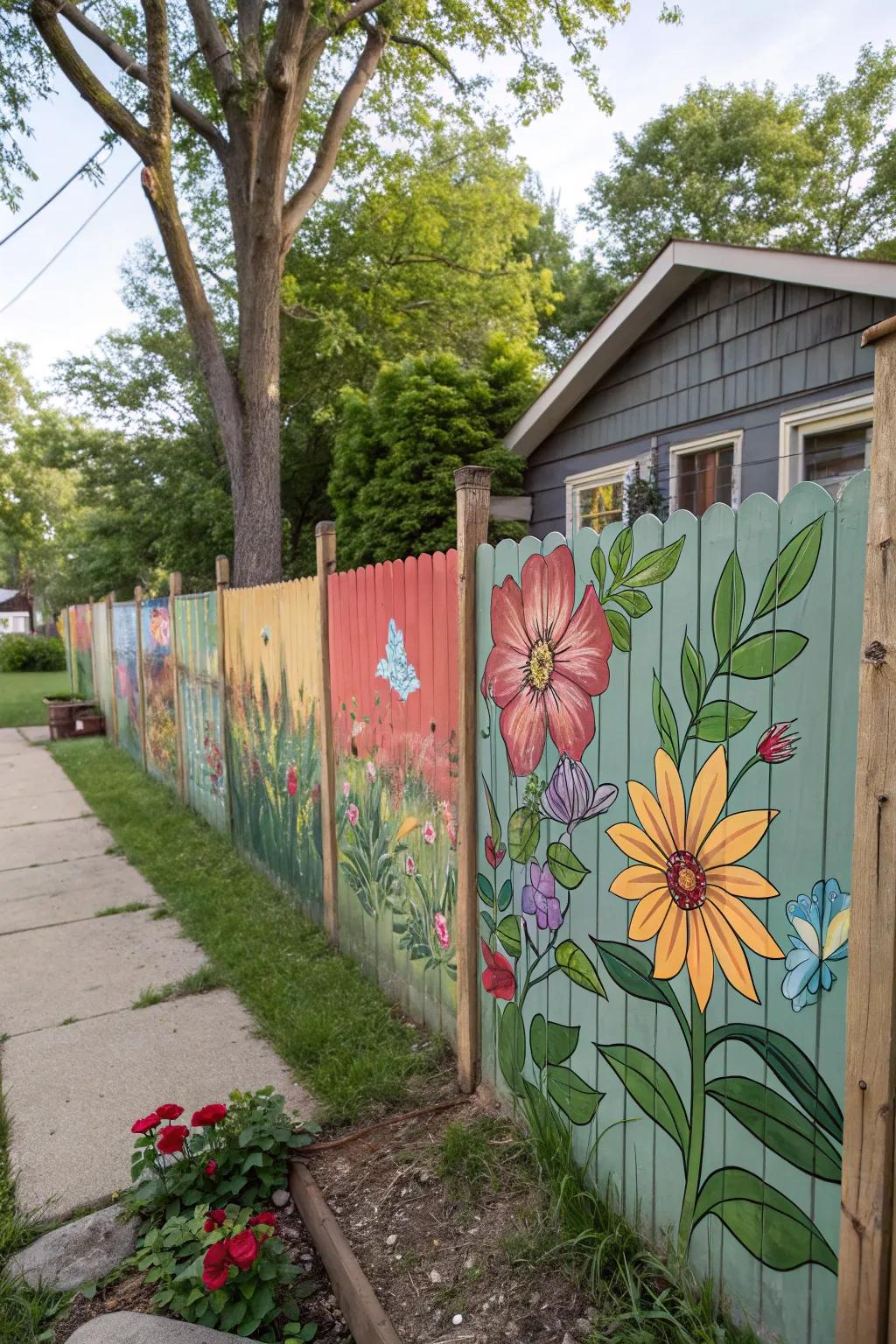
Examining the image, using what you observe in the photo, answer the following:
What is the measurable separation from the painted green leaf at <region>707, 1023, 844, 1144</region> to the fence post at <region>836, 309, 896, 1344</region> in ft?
0.25

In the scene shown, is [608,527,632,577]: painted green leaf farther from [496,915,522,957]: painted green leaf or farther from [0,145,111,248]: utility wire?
[0,145,111,248]: utility wire

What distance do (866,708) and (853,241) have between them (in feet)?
94.5

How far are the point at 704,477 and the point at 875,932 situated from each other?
6777 millimetres

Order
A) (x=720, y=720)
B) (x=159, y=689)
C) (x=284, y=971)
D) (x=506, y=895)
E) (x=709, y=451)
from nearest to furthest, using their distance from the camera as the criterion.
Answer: (x=720, y=720) → (x=506, y=895) → (x=284, y=971) → (x=709, y=451) → (x=159, y=689)

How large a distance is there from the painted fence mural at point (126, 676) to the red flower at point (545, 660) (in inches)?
298

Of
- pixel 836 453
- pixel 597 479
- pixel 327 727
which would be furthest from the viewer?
pixel 597 479

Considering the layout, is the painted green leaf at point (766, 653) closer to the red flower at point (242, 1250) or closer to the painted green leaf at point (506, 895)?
the painted green leaf at point (506, 895)

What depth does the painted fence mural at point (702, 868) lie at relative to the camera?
1521 millimetres

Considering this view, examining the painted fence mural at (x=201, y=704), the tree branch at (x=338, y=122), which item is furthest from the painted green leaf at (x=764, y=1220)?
the tree branch at (x=338, y=122)

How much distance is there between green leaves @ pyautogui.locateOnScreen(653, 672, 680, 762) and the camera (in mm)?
1854

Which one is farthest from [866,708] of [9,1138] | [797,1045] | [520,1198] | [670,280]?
[670,280]

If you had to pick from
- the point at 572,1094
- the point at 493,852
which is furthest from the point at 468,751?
the point at 572,1094

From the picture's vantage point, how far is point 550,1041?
2352mm

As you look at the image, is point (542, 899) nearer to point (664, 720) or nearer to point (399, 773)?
point (664, 720)
